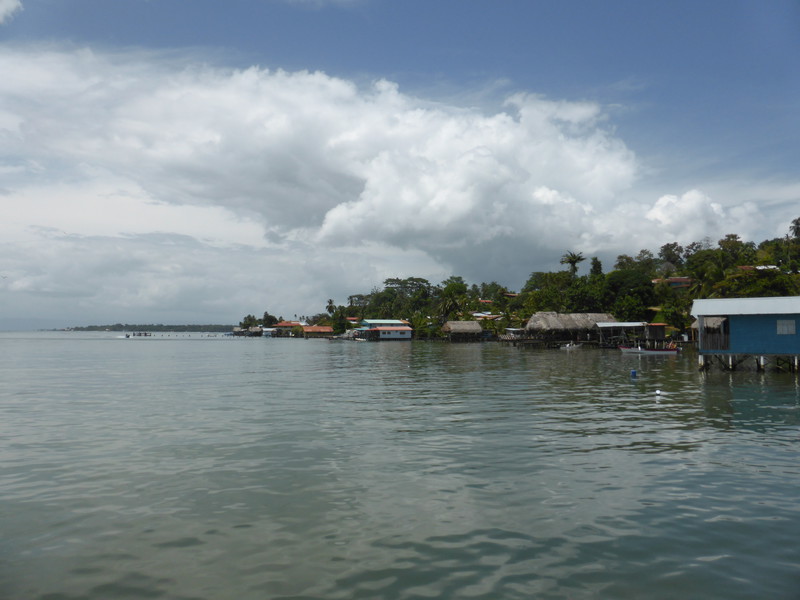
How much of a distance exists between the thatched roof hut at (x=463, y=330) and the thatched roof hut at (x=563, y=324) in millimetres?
24683

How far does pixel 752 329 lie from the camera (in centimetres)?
3531

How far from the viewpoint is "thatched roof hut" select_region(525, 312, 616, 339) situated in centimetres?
7788

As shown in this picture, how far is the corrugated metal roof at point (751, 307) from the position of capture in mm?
34000

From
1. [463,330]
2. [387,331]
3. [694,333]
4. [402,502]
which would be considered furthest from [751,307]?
[387,331]

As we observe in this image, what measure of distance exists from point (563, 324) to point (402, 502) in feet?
235

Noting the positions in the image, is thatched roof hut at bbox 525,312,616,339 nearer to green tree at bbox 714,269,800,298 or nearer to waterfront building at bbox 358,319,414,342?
green tree at bbox 714,269,800,298

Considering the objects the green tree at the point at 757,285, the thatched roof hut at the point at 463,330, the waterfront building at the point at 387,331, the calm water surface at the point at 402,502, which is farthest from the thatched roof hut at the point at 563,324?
the calm water surface at the point at 402,502

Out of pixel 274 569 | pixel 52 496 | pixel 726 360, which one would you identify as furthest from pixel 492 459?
pixel 726 360

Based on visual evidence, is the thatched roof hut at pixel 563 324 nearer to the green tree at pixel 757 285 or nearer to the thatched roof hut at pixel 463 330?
the green tree at pixel 757 285

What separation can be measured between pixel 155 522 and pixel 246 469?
133 inches

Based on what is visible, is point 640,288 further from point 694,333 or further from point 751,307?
point 751,307

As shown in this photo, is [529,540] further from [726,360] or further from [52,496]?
[726,360]

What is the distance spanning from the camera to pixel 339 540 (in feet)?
28.6

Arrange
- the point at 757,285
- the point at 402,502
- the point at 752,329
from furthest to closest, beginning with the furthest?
the point at 757,285
the point at 752,329
the point at 402,502
